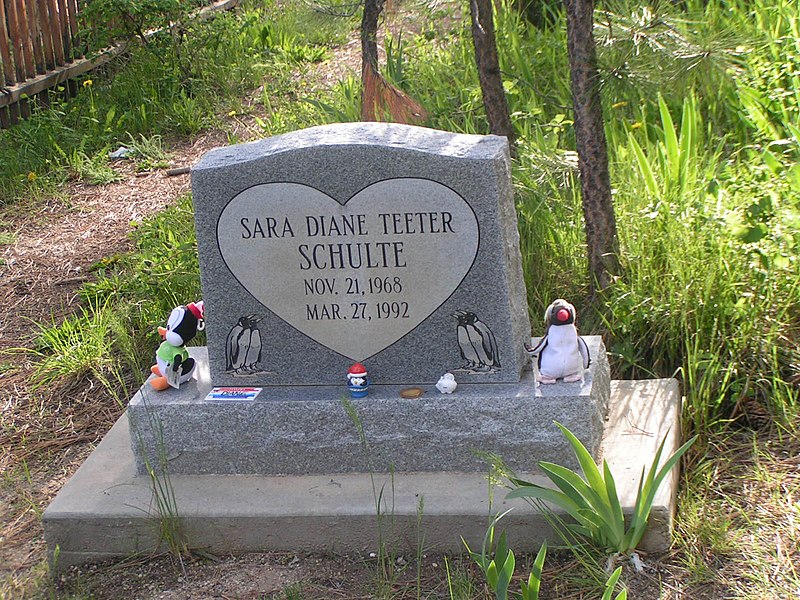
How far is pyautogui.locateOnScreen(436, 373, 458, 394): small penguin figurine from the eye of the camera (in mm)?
2934

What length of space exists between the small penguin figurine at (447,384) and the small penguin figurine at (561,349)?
0.25 meters

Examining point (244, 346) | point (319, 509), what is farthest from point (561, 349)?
point (244, 346)

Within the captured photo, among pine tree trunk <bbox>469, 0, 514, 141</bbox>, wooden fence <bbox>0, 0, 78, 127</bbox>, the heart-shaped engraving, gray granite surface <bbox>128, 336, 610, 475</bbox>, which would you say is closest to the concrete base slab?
gray granite surface <bbox>128, 336, 610, 475</bbox>

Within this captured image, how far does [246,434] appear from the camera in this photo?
119 inches

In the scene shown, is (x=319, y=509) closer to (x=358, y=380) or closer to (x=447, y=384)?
(x=358, y=380)

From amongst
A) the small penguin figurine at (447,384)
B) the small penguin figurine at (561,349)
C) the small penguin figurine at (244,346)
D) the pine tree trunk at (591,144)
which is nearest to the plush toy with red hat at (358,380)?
the small penguin figurine at (447,384)

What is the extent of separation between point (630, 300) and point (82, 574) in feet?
6.54

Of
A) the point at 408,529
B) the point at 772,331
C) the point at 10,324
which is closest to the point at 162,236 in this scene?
the point at 10,324

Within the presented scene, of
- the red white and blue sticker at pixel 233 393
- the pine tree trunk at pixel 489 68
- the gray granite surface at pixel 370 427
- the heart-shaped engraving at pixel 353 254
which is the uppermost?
the pine tree trunk at pixel 489 68

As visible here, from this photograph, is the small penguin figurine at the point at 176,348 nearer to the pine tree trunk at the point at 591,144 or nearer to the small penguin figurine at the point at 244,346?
the small penguin figurine at the point at 244,346

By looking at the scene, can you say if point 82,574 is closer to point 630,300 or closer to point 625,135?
point 630,300

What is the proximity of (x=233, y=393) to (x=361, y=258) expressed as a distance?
59cm

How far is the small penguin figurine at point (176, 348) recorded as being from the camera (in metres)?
3.09

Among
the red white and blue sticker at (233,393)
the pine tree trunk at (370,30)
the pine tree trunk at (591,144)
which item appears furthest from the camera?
the pine tree trunk at (370,30)
